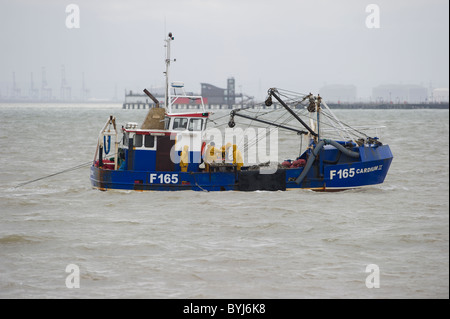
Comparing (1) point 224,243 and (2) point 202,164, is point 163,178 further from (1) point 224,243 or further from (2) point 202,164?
(1) point 224,243

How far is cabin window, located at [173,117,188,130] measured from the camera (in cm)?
2609

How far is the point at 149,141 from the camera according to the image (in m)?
26.0

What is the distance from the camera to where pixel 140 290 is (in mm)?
14039

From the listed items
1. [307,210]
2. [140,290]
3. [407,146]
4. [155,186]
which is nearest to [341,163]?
[307,210]

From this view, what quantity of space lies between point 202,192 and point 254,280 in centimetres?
1116

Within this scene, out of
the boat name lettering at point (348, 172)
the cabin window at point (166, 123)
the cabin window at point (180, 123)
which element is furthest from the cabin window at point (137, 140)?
the boat name lettering at point (348, 172)

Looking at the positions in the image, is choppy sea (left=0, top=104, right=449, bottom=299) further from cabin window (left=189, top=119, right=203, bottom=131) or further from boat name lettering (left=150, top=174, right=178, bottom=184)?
cabin window (left=189, top=119, right=203, bottom=131)

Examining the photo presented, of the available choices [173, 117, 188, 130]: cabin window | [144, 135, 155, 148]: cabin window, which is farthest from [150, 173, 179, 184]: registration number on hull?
[173, 117, 188, 130]: cabin window

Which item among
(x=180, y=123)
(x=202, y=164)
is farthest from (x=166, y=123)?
(x=202, y=164)

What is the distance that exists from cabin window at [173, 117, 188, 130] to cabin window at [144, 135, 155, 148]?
103cm

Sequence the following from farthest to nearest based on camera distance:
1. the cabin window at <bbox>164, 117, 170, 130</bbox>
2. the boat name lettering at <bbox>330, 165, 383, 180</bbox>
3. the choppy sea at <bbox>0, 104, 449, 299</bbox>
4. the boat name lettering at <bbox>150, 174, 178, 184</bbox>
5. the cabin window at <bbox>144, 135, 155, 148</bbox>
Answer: the cabin window at <bbox>164, 117, 170, 130</bbox> < the boat name lettering at <bbox>330, 165, 383, 180</bbox> < the cabin window at <bbox>144, 135, 155, 148</bbox> < the boat name lettering at <bbox>150, 174, 178, 184</bbox> < the choppy sea at <bbox>0, 104, 449, 299</bbox>

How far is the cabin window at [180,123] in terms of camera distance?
26094 millimetres

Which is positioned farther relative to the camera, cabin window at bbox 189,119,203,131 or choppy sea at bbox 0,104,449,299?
cabin window at bbox 189,119,203,131

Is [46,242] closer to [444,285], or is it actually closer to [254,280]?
[254,280]
